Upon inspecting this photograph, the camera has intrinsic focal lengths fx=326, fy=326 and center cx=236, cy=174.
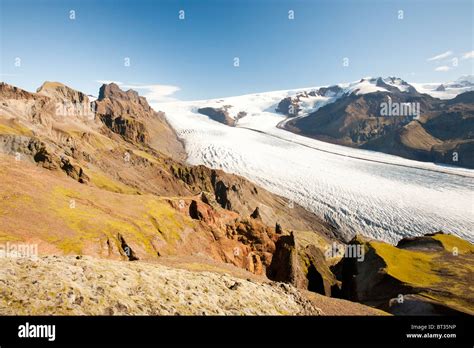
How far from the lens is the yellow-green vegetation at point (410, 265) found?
44.3m

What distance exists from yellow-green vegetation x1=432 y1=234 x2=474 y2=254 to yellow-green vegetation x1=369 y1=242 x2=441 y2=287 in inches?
245

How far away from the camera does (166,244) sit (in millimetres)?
35438

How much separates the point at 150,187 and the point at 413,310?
70.2 meters

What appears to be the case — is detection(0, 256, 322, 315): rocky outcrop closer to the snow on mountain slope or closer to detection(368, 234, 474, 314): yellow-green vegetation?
detection(368, 234, 474, 314): yellow-green vegetation

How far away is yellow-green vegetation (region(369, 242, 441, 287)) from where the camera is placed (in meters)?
44.3

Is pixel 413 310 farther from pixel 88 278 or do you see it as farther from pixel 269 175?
pixel 269 175

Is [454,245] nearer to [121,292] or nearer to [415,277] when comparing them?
[415,277]

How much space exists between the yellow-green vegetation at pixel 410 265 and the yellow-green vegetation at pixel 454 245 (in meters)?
6.22

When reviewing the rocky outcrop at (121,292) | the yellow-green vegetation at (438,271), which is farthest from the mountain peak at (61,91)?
the rocky outcrop at (121,292)

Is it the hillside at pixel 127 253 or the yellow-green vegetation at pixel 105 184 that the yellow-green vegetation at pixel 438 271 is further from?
the yellow-green vegetation at pixel 105 184

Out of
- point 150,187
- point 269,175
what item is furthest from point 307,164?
point 150,187

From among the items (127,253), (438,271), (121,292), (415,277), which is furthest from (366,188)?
(121,292)

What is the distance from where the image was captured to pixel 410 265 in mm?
50906

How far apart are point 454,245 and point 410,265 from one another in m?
22.5
